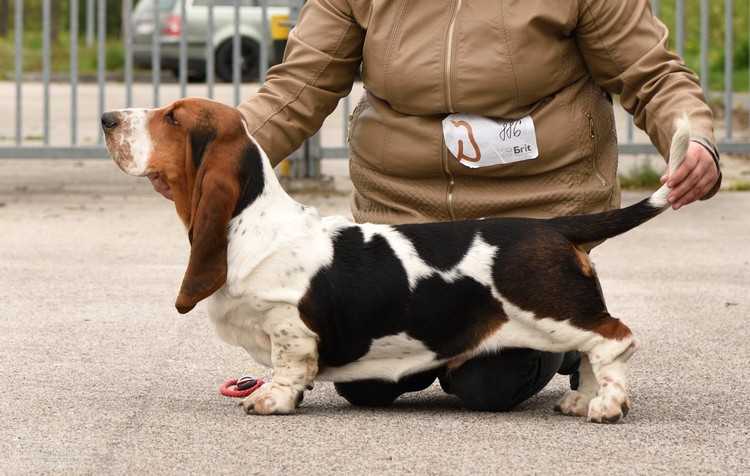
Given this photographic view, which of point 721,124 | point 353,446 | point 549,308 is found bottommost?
point 721,124

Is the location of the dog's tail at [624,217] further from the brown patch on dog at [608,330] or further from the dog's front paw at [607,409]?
the dog's front paw at [607,409]

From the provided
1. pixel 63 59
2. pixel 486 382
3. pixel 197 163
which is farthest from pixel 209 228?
pixel 63 59

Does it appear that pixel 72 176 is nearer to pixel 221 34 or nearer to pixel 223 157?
pixel 221 34

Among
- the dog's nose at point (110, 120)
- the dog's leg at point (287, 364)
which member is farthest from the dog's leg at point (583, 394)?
the dog's nose at point (110, 120)

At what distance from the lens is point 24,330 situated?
5.70 metres

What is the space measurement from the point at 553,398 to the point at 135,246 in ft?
12.6

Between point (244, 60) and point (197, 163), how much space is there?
1215 cm

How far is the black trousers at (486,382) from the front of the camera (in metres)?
4.34

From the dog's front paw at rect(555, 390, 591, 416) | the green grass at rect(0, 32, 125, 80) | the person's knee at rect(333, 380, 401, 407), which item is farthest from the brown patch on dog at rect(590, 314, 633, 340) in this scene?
the green grass at rect(0, 32, 125, 80)

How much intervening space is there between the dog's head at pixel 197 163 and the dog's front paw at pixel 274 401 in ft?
1.13

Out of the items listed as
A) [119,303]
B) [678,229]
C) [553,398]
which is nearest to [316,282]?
[553,398]

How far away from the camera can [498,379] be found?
4336 millimetres

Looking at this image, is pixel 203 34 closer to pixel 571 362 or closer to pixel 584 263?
pixel 571 362

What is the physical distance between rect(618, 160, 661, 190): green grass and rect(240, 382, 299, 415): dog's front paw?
20.2ft
